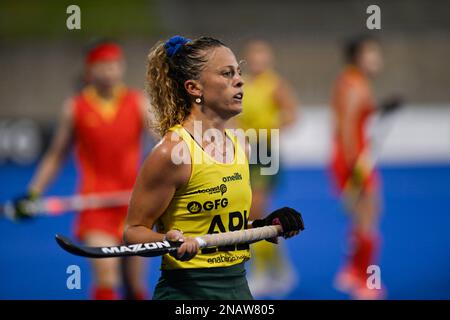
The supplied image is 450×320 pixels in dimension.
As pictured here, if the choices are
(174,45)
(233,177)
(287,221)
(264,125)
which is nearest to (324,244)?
(264,125)

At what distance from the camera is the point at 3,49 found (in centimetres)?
1930

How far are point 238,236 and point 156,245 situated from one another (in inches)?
15.8

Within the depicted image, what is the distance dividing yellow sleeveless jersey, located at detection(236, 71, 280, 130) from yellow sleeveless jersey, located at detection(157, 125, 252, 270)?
190 inches

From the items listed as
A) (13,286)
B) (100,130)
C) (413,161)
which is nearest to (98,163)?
(100,130)

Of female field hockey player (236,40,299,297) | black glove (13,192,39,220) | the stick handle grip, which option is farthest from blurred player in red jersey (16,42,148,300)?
the stick handle grip

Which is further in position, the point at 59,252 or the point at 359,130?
the point at 59,252

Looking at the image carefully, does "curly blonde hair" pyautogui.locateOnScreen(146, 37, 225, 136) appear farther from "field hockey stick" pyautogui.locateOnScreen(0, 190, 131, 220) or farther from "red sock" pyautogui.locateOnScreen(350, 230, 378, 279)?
"red sock" pyautogui.locateOnScreen(350, 230, 378, 279)

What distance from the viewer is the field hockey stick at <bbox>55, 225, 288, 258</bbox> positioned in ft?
11.1

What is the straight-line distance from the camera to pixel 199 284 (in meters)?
3.82

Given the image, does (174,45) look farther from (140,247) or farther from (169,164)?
(140,247)
